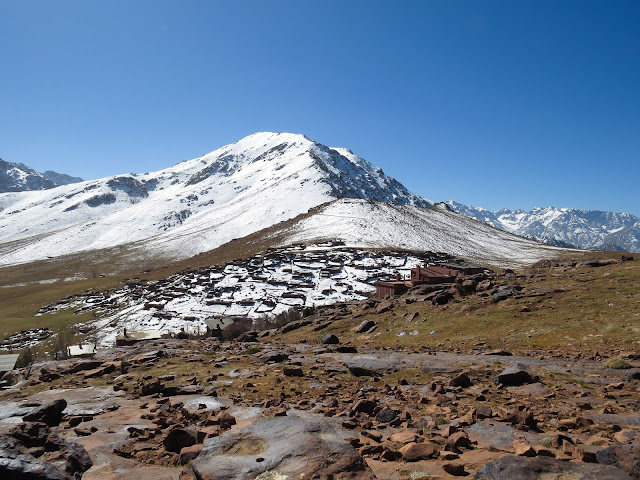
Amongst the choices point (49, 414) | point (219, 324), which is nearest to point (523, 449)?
point (49, 414)

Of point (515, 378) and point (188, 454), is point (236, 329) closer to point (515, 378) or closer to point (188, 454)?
point (515, 378)

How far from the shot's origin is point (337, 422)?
9.13 metres

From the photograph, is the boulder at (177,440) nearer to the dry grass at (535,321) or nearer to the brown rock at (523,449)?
the brown rock at (523,449)

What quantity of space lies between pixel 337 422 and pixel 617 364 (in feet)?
36.3

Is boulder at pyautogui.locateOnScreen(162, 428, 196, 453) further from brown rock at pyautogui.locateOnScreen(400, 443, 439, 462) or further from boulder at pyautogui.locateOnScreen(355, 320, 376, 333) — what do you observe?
boulder at pyautogui.locateOnScreen(355, 320, 376, 333)

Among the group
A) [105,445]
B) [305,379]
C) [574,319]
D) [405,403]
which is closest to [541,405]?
[405,403]

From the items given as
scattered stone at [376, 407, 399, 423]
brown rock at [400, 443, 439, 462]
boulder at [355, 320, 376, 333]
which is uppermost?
brown rock at [400, 443, 439, 462]

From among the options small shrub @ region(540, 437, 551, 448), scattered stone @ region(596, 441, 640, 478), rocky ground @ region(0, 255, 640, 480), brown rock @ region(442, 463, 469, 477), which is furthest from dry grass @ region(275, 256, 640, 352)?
brown rock @ region(442, 463, 469, 477)

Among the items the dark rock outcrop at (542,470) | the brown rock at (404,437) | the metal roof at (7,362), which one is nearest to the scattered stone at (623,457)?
the dark rock outcrop at (542,470)

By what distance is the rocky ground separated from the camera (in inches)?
245

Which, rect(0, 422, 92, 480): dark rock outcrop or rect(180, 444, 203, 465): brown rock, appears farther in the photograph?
rect(180, 444, 203, 465): brown rock

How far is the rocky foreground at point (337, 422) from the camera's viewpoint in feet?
20.3

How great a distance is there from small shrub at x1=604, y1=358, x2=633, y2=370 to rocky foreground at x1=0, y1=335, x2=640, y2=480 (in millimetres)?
268

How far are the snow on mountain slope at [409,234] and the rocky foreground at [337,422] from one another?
392ft
